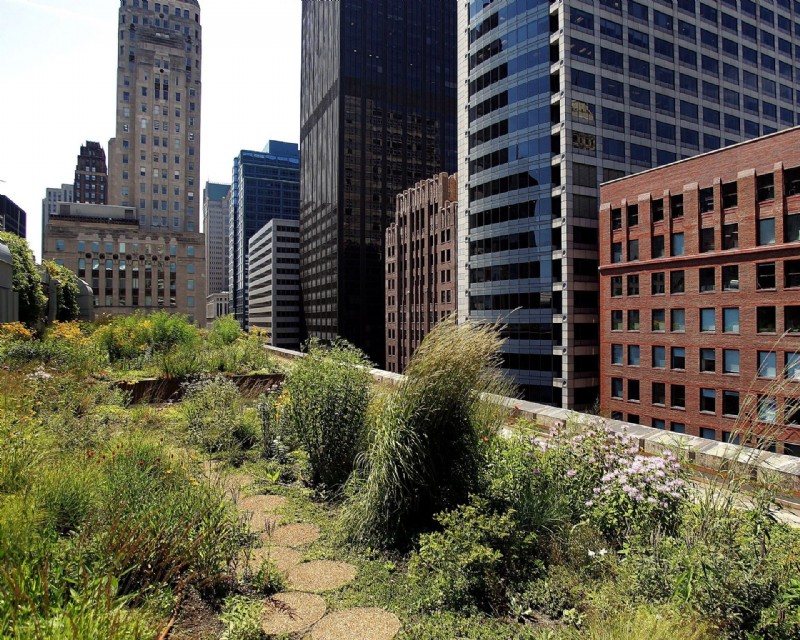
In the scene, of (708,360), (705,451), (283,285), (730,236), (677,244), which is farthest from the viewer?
(283,285)

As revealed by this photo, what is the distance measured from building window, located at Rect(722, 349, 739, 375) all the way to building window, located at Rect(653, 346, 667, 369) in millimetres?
4543

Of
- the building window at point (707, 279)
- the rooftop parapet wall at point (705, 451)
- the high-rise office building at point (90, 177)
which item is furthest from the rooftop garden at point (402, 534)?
the high-rise office building at point (90, 177)

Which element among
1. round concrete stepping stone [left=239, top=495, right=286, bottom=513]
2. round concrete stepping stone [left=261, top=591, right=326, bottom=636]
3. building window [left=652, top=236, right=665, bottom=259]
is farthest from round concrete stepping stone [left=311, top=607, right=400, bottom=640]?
building window [left=652, top=236, right=665, bottom=259]

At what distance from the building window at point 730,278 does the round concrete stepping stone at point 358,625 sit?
40.2 m

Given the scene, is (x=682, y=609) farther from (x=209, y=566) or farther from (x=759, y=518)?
(x=209, y=566)

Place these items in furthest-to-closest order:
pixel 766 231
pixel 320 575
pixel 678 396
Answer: pixel 678 396, pixel 766 231, pixel 320 575

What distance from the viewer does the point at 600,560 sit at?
15.5 feet

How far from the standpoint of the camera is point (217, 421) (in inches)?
394

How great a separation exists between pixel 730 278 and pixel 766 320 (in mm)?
3992

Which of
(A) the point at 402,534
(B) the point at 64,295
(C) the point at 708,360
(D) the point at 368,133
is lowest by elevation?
(C) the point at 708,360

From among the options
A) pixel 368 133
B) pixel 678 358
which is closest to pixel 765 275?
pixel 678 358

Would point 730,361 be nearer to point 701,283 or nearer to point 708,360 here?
point 708,360

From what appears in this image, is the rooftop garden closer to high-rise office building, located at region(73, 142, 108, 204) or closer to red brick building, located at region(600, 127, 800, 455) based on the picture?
red brick building, located at region(600, 127, 800, 455)

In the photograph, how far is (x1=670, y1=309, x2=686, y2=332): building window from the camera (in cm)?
3922
